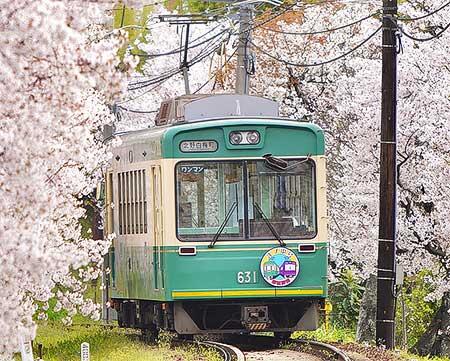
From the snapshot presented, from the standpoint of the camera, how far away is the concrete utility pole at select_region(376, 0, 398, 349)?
20.0m

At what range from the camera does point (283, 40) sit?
35625 millimetres

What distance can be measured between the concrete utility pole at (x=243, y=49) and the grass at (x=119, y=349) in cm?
486

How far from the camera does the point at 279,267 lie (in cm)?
1747

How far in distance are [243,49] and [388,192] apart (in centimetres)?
522

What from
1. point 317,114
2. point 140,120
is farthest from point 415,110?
point 140,120

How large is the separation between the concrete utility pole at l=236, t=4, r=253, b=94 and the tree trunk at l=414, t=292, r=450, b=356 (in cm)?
925

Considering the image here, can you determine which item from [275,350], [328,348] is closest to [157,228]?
[275,350]

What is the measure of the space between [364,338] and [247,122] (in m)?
14.0

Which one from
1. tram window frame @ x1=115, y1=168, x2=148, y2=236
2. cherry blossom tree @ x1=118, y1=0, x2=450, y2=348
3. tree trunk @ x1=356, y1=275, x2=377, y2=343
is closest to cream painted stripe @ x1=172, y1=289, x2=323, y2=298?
tram window frame @ x1=115, y1=168, x2=148, y2=236

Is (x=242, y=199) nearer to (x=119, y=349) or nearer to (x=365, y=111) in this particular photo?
(x=119, y=349)

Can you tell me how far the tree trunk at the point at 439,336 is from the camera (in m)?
31.2

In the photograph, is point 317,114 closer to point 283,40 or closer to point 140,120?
point 283,40

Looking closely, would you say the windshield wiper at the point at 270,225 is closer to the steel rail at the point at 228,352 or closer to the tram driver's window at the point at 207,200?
the tram driver's window at the point at 207,200

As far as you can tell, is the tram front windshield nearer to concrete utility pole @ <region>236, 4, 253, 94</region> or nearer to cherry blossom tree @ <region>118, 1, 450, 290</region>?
concrete utility pole @ <region>236, 4, 253, 94</region>
